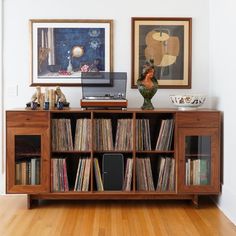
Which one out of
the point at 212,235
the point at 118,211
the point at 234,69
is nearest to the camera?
the point at 212,235

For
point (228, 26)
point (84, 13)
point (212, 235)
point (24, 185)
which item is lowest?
point (212, 235)

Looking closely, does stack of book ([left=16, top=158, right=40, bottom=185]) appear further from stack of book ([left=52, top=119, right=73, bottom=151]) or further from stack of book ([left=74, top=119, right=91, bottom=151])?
stack of book ([left=74, top=119, right=91, bottom=151])

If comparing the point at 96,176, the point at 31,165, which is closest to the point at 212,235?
the point at 96,176

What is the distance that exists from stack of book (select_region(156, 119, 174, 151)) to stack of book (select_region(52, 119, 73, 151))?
77 cm

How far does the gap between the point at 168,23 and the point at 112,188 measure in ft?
5.31

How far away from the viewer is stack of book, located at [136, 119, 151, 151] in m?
3.25

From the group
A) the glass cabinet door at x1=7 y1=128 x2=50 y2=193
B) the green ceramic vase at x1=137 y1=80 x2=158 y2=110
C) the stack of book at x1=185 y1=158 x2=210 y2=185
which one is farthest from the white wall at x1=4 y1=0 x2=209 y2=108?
the stack of book at x1=185 y1=158 x2=210 y2=185

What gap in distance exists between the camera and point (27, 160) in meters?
3.19

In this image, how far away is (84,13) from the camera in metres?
3.54

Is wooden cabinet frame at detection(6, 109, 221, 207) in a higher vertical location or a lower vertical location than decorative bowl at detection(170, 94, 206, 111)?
lower

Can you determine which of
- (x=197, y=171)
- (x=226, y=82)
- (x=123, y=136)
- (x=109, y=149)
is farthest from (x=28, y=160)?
(x=226, y=82)

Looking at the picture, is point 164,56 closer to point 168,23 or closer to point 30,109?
point 168,23

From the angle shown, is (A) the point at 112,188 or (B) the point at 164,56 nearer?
(A) the point at 112,188

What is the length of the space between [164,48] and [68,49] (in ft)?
2.99
